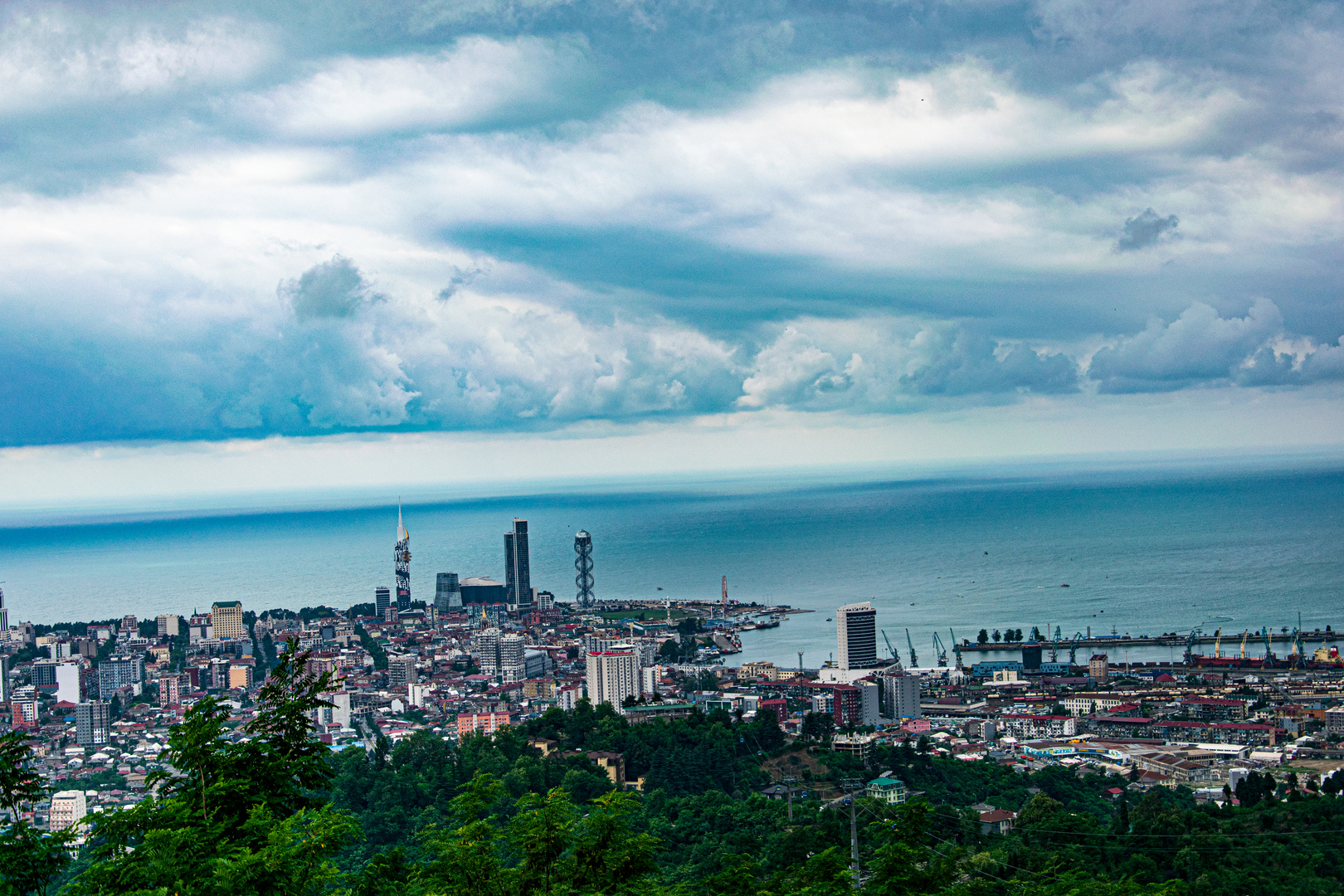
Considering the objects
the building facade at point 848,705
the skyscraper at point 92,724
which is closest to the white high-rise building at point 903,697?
the building facade at point 848,705

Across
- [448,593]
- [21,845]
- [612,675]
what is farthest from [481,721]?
[448,593]

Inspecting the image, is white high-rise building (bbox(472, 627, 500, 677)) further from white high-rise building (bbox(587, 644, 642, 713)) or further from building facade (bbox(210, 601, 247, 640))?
building facade (bbox(210, 601, 247, 640))

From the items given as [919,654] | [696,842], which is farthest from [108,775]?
[919,654]

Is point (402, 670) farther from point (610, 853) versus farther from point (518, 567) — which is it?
point (610, 853)

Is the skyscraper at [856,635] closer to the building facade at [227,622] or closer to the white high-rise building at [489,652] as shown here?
the white high-rise building at [489,652]

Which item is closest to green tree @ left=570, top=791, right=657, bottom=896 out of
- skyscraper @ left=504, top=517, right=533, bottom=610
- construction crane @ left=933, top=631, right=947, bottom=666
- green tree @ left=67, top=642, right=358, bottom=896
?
green tree @ left=67, top=642, right=358, bottom=896

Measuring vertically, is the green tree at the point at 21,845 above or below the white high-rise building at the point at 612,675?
above

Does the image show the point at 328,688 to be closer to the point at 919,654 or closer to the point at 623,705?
the point at 623,705
